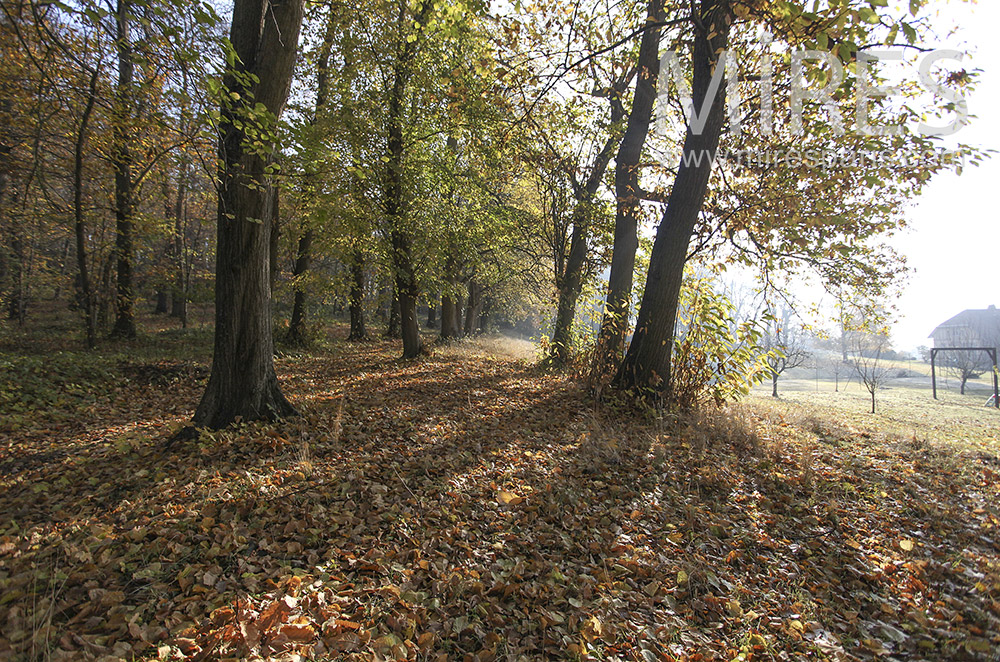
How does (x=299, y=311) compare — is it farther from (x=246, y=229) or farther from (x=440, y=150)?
(x=246, y=229)

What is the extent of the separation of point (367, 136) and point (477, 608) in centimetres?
1059

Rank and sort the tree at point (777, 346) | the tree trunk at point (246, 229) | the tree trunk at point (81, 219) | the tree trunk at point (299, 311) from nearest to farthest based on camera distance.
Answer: the tree trunk at point (246, 229)
the tree at point (777, 346)
the tree trunk at point (81, 219)
the tree trunk at point (299, 311)

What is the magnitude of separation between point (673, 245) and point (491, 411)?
378 cm

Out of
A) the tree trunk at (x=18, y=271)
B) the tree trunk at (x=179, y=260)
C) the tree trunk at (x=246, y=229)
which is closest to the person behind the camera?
the tree trunk at (x=246, y=229)

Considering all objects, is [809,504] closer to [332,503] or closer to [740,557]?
[740,557]

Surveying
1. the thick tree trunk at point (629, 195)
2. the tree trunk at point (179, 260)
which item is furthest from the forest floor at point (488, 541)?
the tree trunk at point (179, 260)

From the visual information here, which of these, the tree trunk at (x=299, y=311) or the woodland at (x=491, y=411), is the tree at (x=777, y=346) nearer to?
the woodland at (x=491, y=411)

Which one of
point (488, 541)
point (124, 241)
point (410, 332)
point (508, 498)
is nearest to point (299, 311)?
point (410, 332)

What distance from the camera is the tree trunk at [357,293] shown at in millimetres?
12702

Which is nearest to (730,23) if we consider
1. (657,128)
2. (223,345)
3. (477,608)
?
(657,128)

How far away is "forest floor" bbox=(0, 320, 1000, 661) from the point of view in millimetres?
2590

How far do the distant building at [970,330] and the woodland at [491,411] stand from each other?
215 feet

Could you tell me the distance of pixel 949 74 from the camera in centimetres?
580

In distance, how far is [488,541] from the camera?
356 centimetres
